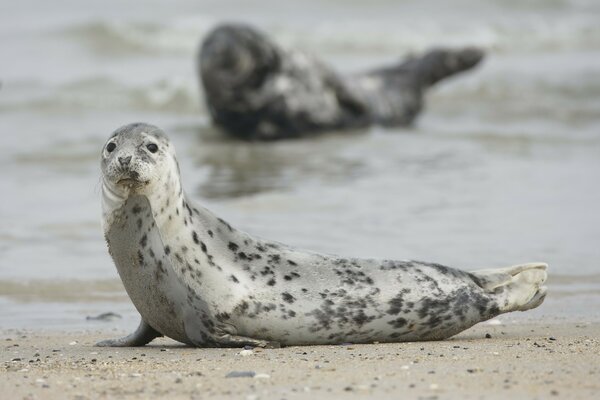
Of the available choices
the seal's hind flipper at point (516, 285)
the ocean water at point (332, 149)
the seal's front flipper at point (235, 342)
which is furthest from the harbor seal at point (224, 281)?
the ocean water at point (332, 149)

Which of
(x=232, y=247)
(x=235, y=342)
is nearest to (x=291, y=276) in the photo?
(x=232, y=247)

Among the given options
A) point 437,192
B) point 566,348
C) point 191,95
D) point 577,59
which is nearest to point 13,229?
point 437,192

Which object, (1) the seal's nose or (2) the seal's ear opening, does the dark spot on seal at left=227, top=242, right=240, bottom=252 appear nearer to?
(1) the seal's nose

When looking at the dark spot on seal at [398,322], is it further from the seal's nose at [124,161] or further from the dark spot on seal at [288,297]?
the seal's nose at [124,161]

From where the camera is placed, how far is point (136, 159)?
5.42 m

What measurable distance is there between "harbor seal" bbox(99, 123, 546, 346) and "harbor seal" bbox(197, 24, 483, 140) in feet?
27.3

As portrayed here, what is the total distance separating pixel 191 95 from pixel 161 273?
40.2 ft

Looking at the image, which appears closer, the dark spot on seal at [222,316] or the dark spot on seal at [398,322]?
the dark spot on seal at [222,316]

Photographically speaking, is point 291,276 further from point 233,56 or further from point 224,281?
point 233,56

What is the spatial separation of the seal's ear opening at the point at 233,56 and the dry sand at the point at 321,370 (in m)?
8.38

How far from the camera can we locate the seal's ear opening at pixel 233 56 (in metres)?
14.1

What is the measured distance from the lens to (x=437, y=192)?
10.3 meters

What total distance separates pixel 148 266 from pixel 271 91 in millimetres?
8751

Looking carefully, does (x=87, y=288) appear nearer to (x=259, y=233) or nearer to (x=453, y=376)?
(x=259, y=233)
